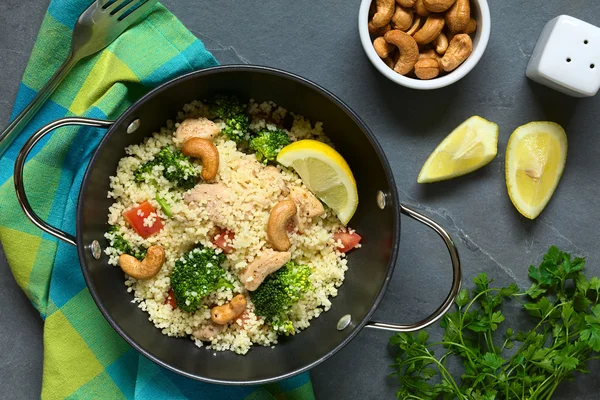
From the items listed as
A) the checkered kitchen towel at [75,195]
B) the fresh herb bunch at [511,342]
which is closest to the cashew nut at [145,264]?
the checkered kitchen towel at [75,195]

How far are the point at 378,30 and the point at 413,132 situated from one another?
35 cm

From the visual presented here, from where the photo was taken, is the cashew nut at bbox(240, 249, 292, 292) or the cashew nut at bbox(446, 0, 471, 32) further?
the cashew nut at bbox(446, 0, 471, 32)

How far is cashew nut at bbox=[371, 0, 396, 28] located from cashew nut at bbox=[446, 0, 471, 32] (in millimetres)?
179

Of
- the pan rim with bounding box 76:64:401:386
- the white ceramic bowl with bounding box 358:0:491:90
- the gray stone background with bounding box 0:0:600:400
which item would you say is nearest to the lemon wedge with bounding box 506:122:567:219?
the gray stone background with bounding box 0:0:600:400

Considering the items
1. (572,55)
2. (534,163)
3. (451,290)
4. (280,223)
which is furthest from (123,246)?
(572,55)

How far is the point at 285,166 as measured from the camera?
6.08 feet

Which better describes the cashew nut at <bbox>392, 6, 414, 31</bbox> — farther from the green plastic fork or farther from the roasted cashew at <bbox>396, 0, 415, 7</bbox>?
the green plastic fork

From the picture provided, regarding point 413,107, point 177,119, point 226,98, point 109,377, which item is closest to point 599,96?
point 413,107

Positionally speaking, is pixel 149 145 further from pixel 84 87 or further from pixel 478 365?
pixel 478 365

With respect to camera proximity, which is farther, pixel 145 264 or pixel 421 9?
pixel 421 9

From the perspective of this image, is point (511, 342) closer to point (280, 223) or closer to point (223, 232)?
point (280, 223)

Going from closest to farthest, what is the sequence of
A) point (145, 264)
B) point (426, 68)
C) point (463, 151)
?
point (145, 264), point (426, 68), point (463, 151)

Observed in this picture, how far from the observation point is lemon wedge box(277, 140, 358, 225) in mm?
1812

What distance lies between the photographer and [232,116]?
1881 mm
